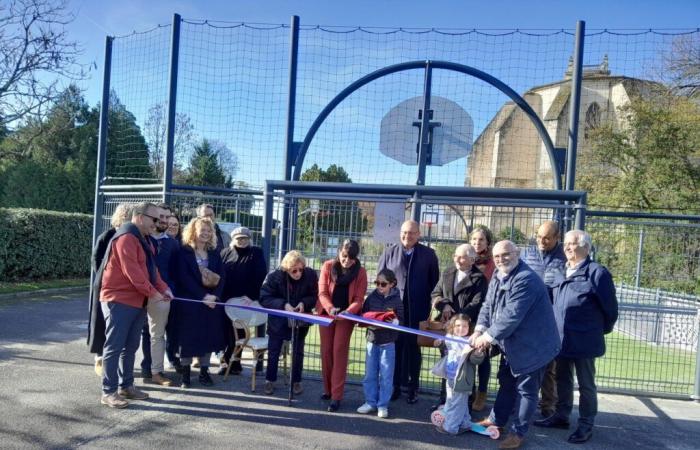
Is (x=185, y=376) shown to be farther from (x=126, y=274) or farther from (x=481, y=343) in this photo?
(x=481, y=343)

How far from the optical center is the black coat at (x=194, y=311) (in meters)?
5.53

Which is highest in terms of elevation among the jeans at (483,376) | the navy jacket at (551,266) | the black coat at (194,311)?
the navy jacket at (551,266)

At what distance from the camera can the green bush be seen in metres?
12.6

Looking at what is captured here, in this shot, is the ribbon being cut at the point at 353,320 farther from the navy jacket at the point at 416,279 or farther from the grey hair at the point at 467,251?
the grey hair at the point at 467,251

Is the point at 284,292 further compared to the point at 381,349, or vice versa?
the point at 284,292

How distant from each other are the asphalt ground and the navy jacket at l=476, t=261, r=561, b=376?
872 mm

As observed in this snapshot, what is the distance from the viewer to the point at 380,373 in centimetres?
513

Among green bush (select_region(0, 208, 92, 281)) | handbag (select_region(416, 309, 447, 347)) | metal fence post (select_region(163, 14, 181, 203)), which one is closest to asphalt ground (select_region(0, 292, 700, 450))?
handbag (select_region(416, 309, 447, 347))

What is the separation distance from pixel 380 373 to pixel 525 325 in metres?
1.56

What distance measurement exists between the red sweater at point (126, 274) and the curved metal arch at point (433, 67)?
2.26 m

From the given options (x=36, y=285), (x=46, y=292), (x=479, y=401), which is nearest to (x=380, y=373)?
(x=479, y=401)

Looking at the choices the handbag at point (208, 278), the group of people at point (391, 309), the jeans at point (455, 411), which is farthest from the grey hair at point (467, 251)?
the handbag at point (208, 278)

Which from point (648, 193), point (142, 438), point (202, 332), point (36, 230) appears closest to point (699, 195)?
point (648, 193)

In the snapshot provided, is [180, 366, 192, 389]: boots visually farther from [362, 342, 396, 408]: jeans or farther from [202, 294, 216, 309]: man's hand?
[362, 342, 396, 408]: jeans
